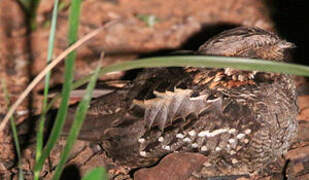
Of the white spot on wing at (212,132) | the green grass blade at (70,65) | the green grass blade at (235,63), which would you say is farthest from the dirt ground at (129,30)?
the green grass blade at (235,63)

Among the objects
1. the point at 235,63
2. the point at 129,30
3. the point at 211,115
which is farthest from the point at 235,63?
the point at 129,30

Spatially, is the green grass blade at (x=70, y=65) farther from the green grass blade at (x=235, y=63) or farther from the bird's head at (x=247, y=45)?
the bird's head at (x=247, y=45)

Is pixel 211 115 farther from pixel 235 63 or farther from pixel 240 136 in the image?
pixel 235 63

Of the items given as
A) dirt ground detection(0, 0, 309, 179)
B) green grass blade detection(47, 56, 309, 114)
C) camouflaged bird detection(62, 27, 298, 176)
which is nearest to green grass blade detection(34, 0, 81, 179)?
green grass blade detection(47, 56, 309, 114)

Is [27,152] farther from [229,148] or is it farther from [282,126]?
[282,126]

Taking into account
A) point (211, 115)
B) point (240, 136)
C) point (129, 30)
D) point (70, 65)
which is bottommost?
point (240, 136)

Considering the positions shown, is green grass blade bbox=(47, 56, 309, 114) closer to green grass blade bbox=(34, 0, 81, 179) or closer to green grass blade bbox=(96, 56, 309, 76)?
green grass blade bbox=(96, 56, 309, 76)
